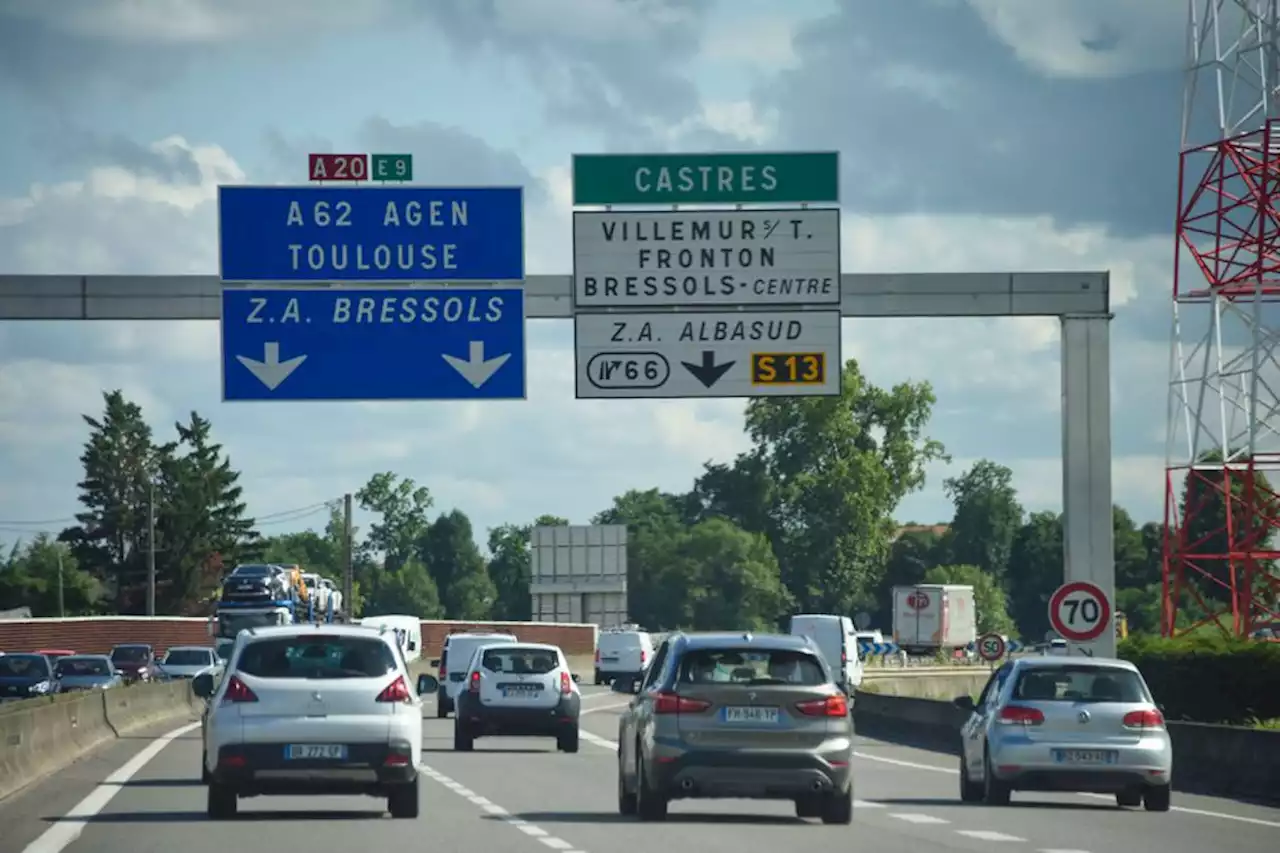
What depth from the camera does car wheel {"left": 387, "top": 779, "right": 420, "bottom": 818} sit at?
21.8 metres

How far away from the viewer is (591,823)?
2158 centimetres

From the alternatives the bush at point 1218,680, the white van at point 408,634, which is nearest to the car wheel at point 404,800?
the bush at point 1218,680

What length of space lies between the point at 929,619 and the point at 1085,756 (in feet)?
274

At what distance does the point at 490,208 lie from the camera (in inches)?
1294

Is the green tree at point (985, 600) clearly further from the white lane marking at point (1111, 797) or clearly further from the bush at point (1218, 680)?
the white lane marking at point (1111, 797)

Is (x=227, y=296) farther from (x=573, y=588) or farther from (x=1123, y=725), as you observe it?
(x=573, y=588)

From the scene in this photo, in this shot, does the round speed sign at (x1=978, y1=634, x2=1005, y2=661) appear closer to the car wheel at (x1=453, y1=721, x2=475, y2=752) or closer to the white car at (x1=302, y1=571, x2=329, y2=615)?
the car wheel at (x1=453, y1=721, x2=475, y2=752)

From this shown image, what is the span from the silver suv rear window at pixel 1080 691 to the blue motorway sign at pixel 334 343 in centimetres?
986

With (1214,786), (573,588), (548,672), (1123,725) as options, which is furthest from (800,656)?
(573,588)

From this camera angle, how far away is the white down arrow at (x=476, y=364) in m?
32.6

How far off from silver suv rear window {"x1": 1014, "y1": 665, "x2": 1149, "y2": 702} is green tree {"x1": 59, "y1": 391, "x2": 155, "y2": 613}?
5885 inches

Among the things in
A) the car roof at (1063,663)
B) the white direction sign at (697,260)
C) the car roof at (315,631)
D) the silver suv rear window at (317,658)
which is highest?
the white direction sign at (697,260)

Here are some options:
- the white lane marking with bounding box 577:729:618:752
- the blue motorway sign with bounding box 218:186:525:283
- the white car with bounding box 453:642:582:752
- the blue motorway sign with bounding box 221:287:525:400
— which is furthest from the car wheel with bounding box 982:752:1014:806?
the white lane marking with bounding box 577:729:618:752

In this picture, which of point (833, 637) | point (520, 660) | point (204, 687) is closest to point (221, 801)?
point (204, 687)
